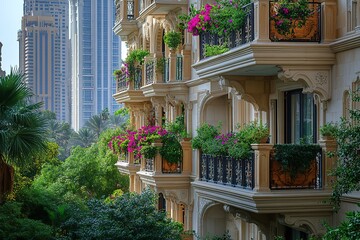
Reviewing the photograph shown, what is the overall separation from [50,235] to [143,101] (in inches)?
405

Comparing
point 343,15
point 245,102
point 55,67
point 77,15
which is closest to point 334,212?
point 343,15

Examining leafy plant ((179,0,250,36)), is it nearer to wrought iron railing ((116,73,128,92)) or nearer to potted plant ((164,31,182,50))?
potted plant ((164,31,182,50))

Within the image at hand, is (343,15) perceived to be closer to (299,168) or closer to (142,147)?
(299,168)

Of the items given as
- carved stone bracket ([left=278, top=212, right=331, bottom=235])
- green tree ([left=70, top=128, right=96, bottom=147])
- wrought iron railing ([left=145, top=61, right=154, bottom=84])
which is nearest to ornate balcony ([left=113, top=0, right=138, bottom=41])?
wrought iron railing ([left=145, top=61, right=154, bottom=84])

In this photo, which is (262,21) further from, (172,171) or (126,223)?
(172,171)

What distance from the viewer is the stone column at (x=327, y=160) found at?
16.5 metres

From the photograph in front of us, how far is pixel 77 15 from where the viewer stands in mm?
177875

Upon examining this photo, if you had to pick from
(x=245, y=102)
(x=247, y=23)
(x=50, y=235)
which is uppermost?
(x=247, y=23)

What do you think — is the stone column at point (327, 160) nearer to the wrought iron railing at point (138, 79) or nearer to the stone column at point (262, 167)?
the stone column at point (262, 167)

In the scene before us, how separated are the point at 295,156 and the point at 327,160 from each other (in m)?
0.67

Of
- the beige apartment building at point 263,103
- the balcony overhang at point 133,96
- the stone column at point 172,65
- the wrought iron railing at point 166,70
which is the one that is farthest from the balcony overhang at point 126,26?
the stone column at point 172,65

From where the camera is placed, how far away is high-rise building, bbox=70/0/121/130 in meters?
175

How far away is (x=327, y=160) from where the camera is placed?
54.6ft

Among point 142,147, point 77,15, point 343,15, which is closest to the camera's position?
point 343,15
